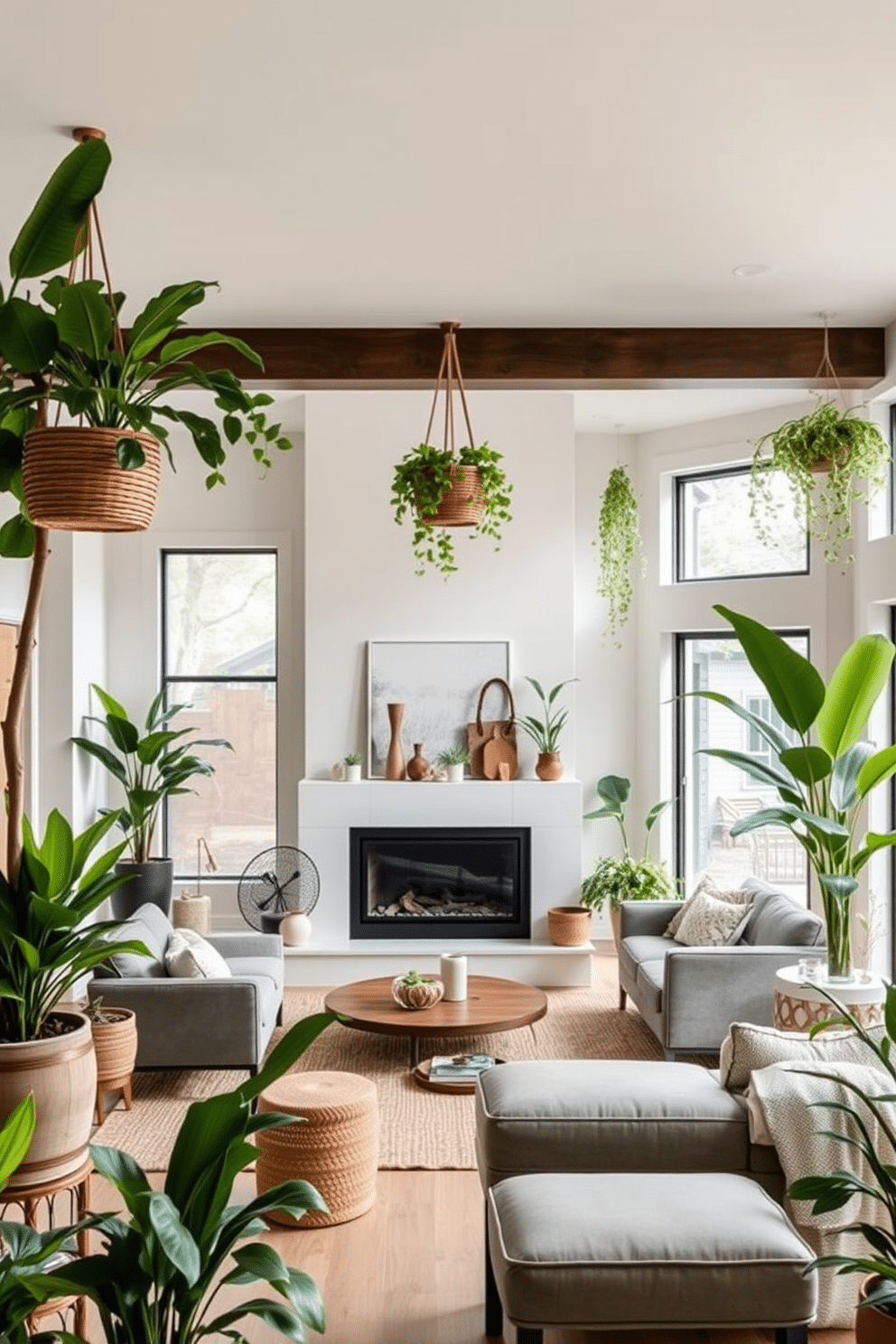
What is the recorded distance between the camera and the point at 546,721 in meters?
7.31

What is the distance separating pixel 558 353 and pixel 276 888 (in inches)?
135

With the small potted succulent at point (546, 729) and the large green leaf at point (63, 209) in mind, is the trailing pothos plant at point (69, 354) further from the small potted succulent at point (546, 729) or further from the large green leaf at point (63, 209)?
the small potted succulent at point (546, 729)

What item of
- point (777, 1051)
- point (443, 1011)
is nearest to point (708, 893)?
point (443, 1011)

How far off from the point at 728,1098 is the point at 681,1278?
73 cm

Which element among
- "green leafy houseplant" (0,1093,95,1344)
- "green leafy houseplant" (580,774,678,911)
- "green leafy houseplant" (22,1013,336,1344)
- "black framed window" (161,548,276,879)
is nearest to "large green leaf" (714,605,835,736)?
"green leafy houseplant" (22,1013,336,1344)

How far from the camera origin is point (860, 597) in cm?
621

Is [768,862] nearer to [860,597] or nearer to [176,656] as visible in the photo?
[860,597]

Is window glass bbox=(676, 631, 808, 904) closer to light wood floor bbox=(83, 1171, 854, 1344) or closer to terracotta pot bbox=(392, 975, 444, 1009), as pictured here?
terracotta pot bbox=(392, 975, 444, 1009)

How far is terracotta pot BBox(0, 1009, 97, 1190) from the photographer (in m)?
2.03

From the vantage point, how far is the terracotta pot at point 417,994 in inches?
217

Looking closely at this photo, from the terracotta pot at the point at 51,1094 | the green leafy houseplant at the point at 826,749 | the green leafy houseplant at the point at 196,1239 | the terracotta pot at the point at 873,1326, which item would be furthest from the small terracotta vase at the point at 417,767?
the terracotta pot at the point at 51,1094

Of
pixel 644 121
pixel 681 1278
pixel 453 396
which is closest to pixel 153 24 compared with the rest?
pixel 644 121

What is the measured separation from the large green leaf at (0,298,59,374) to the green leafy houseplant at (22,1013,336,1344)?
1.23 m

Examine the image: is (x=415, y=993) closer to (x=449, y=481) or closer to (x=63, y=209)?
(x=449, y=481)
